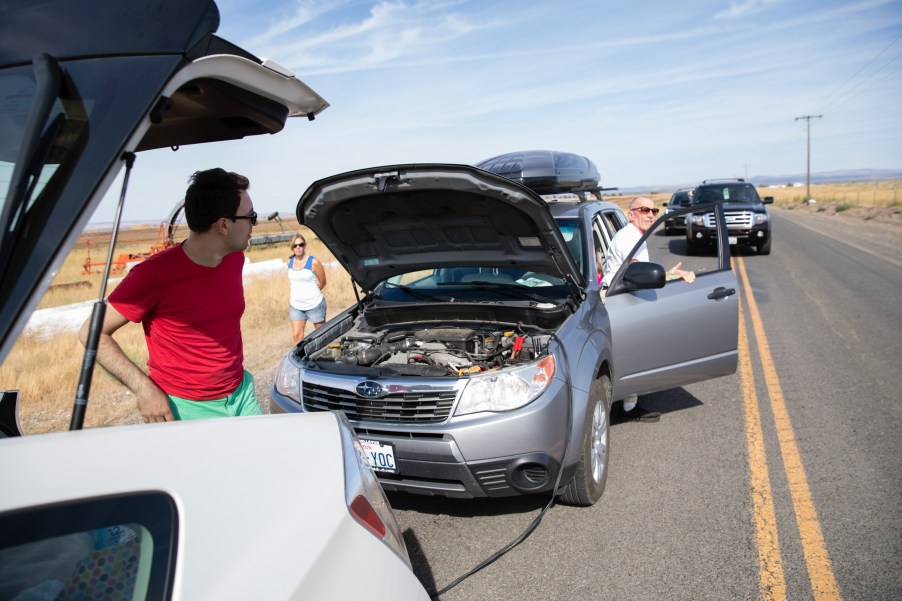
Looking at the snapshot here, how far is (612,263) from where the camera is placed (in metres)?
5.49

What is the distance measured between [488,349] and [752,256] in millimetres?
16539

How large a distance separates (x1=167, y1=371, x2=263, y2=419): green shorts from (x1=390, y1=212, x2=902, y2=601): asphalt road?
122cm

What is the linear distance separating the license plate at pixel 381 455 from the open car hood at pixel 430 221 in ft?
4.91

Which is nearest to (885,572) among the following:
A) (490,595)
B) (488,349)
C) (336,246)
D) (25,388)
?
(490,595)

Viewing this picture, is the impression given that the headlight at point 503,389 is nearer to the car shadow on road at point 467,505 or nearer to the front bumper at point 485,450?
the front bumper at point 485,450

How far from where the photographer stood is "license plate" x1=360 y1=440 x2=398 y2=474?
3.61 meters

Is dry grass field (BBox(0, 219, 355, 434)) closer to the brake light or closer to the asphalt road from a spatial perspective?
the brake light

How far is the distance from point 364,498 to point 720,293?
4.29m

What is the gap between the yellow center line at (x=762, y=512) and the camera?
319cm

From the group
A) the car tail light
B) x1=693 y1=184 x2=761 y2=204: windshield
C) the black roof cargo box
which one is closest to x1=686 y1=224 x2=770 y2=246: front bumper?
x1=693 y1=184 x2=761 y2=204: windshield

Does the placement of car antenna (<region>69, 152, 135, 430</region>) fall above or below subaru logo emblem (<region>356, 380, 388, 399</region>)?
above

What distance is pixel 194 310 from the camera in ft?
9.90

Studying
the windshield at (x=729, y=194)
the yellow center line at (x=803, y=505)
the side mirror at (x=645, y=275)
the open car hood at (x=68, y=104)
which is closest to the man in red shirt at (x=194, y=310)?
the open car hood at (x=68, y=104)

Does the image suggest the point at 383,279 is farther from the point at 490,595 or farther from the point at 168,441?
the point at 168,441
